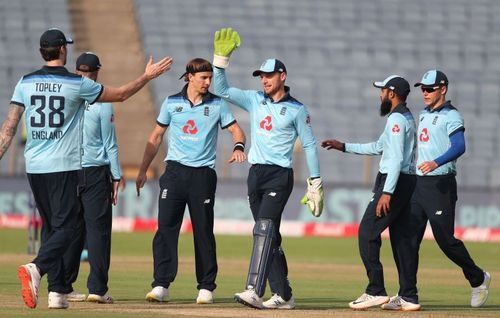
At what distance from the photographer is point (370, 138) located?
34.9m

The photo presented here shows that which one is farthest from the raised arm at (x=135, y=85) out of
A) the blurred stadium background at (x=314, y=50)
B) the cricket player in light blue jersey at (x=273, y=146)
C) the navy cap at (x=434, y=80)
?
the blurred stadium background at (x=314, y=50)

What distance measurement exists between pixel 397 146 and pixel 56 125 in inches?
134

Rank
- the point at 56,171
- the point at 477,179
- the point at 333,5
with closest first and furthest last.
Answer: the point at 56,171 → the point at 477,179 → the point at 333,5

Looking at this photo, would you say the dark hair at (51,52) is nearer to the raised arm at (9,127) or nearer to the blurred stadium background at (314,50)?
the raised arm at (9,127)

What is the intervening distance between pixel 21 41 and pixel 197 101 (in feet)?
85.8

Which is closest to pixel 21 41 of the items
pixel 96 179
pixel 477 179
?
pixel 477 179

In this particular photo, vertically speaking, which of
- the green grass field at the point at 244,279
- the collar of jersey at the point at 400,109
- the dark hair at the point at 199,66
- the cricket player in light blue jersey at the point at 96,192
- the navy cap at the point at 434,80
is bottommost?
the green grass field at the point at 244,279

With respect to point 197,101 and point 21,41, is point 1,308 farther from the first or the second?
point 21,41

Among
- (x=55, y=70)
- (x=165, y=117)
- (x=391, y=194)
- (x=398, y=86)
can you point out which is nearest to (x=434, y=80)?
(x=398, y=86)

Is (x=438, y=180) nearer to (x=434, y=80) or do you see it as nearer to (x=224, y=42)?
(x=434, y=80)

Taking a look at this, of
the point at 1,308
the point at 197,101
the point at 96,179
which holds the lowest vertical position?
the point at 1,308

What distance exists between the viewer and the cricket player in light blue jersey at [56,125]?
11.6 m

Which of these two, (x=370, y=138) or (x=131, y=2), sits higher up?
(x=131, y=2)

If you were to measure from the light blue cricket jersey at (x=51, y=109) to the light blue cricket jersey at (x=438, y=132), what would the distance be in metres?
3.70
